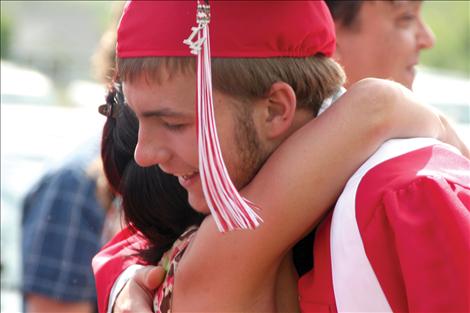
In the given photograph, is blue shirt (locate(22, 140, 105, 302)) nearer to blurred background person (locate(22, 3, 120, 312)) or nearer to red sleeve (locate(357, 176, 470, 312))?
blurred background person (locate(22, 3, 120, 312))

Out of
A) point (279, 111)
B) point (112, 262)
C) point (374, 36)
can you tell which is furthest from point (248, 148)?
point (374, 36)

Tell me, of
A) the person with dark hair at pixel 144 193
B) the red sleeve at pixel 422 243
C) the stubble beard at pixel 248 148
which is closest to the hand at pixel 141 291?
the person with dark hair at pixel 144 193

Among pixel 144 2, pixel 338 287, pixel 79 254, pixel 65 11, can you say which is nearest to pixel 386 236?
pixel 338 287

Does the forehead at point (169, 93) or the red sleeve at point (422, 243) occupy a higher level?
the forehead at point (169, 93)

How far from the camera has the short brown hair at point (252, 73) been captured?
167 centimetres

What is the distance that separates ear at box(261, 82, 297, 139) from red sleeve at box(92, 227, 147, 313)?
0.49m

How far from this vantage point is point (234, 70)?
168cm

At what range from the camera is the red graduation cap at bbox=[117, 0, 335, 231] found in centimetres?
160

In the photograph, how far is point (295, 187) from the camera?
5.24 ft

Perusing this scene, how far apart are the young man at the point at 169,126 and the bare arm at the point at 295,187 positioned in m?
0.09

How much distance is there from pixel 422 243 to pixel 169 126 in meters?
0.50

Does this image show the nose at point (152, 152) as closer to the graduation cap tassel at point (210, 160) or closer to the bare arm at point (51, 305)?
the graduation cap tassel at point (210, 160)

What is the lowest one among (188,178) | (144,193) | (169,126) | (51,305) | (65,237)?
(51,305)

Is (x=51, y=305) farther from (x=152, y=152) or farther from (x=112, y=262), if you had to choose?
(x=152, y=152)
